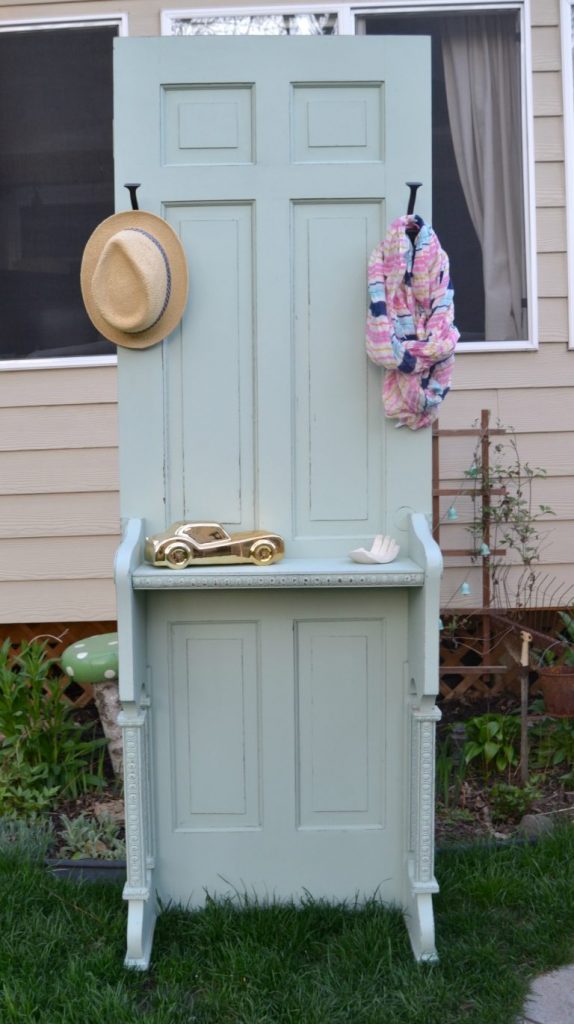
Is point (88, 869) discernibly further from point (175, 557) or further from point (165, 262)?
point (165, 262)

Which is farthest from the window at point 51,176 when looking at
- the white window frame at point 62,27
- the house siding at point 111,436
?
the house siding at point 111,436

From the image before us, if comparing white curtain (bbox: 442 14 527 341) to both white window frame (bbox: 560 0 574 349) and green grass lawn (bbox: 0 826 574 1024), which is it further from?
green grass lawn (bbox: 0 826 574 1024)

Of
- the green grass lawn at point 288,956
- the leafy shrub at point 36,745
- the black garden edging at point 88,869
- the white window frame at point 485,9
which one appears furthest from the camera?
the white window frame at point 485,9

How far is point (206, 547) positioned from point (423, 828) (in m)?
0.98

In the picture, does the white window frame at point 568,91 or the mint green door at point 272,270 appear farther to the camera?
the white window frame at point 568,91

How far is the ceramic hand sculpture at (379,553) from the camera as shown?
2.78 m

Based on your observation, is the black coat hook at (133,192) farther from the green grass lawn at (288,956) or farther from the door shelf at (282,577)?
the green grass lawn at (288,956)

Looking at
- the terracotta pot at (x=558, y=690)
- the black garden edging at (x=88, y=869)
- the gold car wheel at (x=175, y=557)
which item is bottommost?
the black garden edging at (x=88, y=869)

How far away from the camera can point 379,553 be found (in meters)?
2.79

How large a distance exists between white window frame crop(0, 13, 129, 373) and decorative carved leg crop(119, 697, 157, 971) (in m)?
2.17

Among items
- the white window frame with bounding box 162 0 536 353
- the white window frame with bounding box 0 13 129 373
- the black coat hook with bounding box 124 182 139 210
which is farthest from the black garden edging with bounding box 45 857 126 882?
the white window frame with bounding box 162 0 536 353

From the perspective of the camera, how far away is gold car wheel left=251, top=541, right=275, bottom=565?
2.79m

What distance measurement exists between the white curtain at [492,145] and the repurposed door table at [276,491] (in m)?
1.77

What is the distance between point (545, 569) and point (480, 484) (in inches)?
19.2
